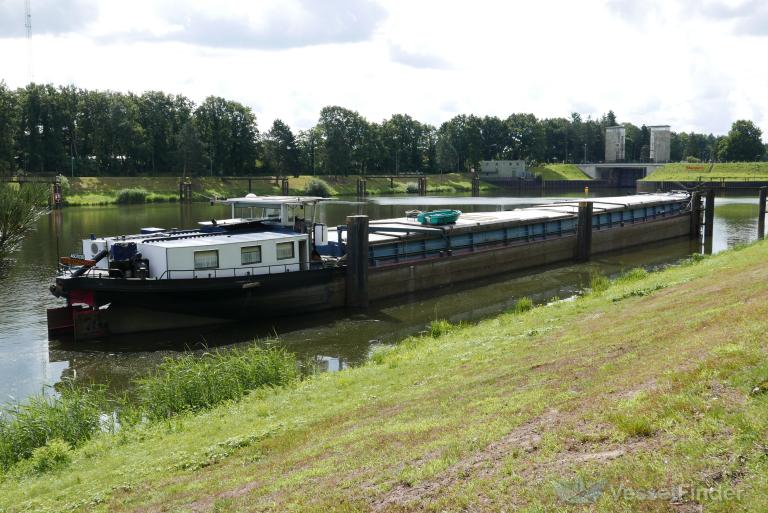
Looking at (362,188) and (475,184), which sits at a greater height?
(475,184)

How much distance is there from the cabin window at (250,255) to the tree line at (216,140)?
73.4 meters

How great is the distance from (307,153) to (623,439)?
4889 inches

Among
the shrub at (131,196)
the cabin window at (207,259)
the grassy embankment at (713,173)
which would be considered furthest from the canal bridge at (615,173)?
the cabin window at (207,259)

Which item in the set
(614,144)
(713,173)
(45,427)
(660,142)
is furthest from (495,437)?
(614,144)

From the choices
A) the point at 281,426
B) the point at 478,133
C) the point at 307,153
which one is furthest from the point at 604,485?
the point at 478,133

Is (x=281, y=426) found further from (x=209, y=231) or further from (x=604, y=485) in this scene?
(x=209, y=231)

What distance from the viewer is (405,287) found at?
30.9 m

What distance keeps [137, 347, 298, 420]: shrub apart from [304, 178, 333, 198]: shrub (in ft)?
300

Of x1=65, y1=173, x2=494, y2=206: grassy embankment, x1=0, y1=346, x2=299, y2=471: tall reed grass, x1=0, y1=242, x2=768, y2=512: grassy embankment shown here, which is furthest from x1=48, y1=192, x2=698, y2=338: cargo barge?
x1=65, y1=173, x2=494, y2=206: grassy embankment

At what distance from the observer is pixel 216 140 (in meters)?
117

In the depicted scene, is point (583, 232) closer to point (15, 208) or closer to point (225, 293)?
point (225, 293)

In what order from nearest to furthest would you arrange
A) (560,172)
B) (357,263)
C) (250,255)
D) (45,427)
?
1. (45,427)
2. (250,255)
3. (357,263)
4. (560,172)

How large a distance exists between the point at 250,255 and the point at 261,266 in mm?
614

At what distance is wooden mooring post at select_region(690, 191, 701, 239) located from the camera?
5231 centimetres
